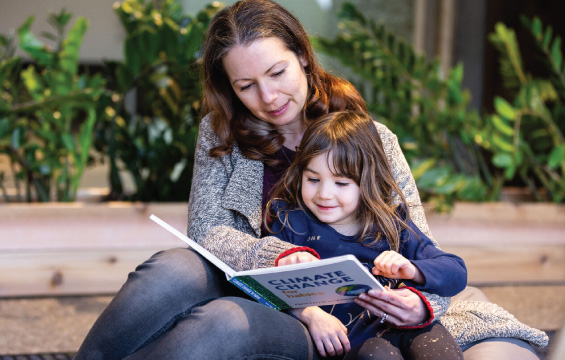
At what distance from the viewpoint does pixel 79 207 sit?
2.38 m

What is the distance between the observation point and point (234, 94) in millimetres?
1631

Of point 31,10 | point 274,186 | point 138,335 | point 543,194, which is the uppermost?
point 31,10

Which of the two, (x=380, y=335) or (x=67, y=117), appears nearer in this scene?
(x=380, y=335)

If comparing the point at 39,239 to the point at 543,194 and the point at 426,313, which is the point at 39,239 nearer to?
the point at 426,313

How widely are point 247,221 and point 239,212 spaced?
3 cm

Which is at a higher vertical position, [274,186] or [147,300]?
[274,186]

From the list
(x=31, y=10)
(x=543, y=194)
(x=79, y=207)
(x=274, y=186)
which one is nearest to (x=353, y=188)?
(x=274, y=186)

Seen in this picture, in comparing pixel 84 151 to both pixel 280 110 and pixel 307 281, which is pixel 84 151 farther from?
pixel 307 281

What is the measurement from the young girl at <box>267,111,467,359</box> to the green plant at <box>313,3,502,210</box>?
126 centimetres

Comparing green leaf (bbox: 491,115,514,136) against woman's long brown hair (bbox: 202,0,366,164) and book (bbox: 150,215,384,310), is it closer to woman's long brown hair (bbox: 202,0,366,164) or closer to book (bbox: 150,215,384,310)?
woman's long brown hair (bbox: 202,0,366,164)

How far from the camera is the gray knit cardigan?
1.30 meters

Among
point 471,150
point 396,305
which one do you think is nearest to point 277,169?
point 396,305

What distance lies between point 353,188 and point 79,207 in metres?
1.38

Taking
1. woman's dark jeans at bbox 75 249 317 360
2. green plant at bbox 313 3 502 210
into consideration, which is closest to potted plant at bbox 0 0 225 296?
green plant at bbox 313 3 502 210
